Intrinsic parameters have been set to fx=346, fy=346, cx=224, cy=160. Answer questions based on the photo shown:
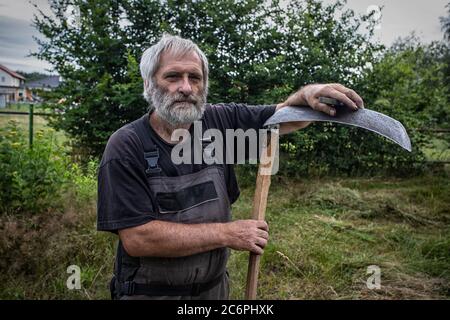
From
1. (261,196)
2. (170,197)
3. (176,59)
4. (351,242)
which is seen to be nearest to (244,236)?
(261,196)

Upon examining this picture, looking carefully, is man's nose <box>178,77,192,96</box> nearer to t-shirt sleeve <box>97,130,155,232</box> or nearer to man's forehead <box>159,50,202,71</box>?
man's forehead <box>159,50,202,71</box>

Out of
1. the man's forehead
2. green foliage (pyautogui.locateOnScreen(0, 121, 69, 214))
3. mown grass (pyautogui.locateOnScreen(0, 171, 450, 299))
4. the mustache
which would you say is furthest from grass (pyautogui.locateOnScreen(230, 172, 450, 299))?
green foliage (pyautogui.locateOnScreen(0, 121, 69, 214))

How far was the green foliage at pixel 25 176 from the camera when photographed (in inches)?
154

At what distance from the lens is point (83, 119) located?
23.1 ft

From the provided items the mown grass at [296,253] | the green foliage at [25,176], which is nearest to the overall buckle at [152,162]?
the mown grass at [296,253]

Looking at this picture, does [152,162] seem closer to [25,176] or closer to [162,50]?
[162,50]

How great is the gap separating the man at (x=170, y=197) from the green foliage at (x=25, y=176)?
2.55 m

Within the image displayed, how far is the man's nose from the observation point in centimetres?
188

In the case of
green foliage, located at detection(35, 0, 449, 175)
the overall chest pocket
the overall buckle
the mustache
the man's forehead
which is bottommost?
the overall chest pocket

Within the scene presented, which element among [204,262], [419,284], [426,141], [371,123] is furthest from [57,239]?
[426,141]

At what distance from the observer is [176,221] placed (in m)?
1.72

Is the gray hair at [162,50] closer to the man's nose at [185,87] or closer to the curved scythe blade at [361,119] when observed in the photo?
the man's nose at [185,87]

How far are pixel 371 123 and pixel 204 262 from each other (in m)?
1.08

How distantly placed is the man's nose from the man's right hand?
744 mm
